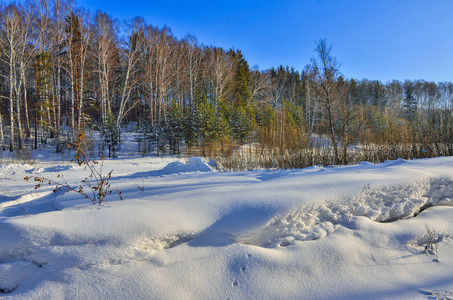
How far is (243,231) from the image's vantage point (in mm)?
2029

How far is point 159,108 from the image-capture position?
765 inches

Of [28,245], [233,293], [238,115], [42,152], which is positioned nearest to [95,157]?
[42,152]

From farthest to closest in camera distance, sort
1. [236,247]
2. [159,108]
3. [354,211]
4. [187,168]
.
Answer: [159,108], [187,168], [354,211], [236,247]

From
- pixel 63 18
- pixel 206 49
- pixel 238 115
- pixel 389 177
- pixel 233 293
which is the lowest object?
pixel 233 293

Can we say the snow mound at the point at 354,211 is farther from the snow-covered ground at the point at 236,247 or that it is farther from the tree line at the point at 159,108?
the tree line at the point at 159,108

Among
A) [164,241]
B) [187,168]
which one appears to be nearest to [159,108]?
[187,168]

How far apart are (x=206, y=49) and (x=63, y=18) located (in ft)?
51.9

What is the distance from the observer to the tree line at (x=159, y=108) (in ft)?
27.0

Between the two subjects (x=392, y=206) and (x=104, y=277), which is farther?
(x=392, y=206)

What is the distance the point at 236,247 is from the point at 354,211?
1.37 m

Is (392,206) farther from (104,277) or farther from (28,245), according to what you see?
(28,245)

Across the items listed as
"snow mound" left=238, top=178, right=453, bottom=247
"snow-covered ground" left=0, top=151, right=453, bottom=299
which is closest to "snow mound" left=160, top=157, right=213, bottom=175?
"snow-covered ground" left=0, top=151, right=453, bottom=299

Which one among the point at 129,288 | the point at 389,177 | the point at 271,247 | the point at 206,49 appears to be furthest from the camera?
the point at 206,49

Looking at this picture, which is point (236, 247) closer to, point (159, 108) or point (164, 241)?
point (164, 241)
